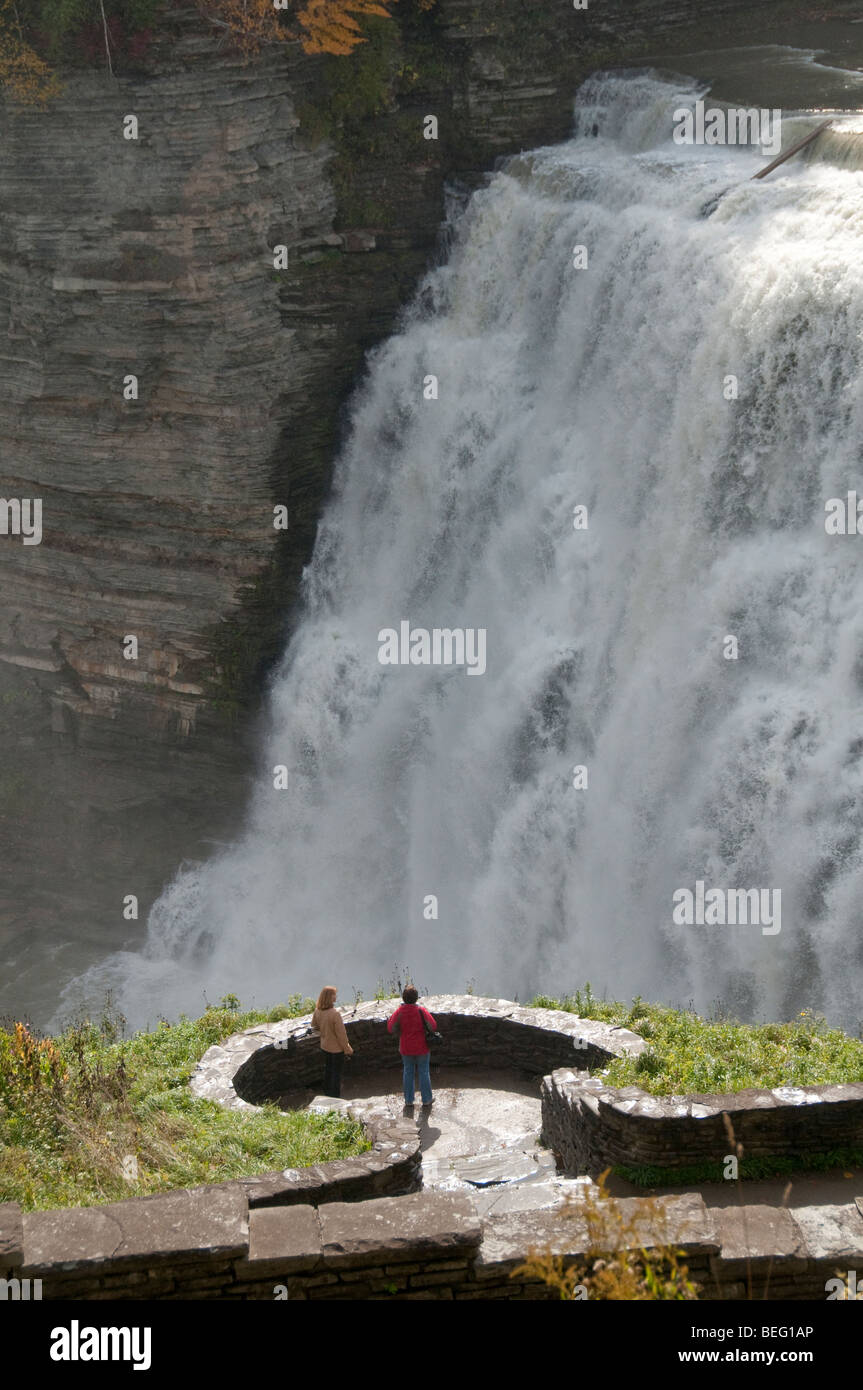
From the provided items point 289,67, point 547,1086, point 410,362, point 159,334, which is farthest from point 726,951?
point 289,67

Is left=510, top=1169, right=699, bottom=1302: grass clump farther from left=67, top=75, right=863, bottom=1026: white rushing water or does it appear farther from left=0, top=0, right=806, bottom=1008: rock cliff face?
left=0, top=0, right=806, bottom=1008: rock cliff face

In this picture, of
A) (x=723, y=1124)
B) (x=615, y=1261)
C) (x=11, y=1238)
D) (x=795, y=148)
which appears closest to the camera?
(x=615, y=1261)

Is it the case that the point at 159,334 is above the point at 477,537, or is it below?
above

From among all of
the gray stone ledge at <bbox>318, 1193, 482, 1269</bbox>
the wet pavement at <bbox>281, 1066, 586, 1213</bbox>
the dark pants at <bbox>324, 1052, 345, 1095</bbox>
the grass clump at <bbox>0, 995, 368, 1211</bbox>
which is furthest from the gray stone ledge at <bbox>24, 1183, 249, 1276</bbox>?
the dark pants at <bbox>324, 1052, 345, 1095</bbox>

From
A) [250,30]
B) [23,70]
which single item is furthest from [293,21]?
[23,70]

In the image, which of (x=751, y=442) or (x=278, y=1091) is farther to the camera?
(x=751, y=442)

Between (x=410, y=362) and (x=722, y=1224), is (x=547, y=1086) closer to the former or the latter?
(x=722, y=1224)

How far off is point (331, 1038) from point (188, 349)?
12.6 m

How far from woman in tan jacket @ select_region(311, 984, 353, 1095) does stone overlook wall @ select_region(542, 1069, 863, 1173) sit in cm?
287

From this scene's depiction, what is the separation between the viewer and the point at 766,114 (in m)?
17.5

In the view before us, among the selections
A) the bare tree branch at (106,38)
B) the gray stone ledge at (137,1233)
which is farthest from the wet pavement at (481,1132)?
the bare tree branch at (106,38)

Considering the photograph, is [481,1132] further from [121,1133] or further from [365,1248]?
[365,1248]

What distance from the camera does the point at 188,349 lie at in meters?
19.7

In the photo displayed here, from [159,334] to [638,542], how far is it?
8245 millimetres
